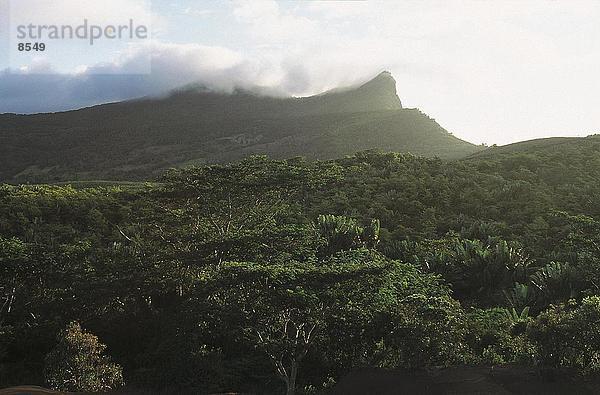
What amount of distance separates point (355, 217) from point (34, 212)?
44.9ft

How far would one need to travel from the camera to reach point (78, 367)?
1026 centimetres

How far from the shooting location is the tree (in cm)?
1018

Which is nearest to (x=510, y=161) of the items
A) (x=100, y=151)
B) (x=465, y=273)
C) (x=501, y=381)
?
(x=465, y=273)

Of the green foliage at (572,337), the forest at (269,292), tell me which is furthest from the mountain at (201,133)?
the green foliage at (572,337)

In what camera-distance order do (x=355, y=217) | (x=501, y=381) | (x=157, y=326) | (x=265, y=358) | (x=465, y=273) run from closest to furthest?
(x=501, y=381), (x=265, y=358), (x=157, y=326), (x=465, y=273), (x=355, y=217)

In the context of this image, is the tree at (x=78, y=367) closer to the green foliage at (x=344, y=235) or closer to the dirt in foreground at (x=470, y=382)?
the dirt in foreground at (x=470, y=382)

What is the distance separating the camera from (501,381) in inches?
390

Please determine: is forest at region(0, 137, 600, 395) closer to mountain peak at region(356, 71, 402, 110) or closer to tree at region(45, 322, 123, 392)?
tree at region(45, 322, 123, 392)

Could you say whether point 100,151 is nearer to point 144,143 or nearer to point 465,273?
point 144,143

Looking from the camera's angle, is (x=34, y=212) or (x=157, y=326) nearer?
(x=157, y=326)

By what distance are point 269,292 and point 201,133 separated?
8432cm

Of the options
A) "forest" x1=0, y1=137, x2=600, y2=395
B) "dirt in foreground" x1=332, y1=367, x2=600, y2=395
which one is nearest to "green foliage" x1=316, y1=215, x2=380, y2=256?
"forest" x1=0, y1=137, x2=600, y2=395

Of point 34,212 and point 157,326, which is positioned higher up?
point 34,212

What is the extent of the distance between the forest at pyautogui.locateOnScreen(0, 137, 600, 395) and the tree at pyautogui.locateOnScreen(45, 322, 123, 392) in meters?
0.03
